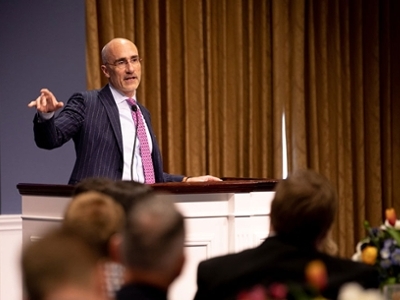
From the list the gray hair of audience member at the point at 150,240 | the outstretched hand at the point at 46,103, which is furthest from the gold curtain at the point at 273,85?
the gray hair of audience member at the point at 150,240

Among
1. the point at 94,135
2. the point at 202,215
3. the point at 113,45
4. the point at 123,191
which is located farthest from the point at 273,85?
the point at 123,191

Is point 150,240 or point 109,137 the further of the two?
point 109,137

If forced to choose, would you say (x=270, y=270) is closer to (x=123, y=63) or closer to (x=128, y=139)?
(x=128, y=139)

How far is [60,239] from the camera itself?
1402 mm

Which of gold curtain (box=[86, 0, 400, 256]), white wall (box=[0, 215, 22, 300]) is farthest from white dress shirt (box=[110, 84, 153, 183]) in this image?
white wall (box=[0, 215, 22, 300])

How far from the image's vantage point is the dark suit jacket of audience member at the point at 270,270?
7.38ft

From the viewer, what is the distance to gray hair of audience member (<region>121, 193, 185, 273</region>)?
1834 millimetres

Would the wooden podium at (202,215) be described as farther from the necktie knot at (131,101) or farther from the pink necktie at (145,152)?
the necktie knot at (131,101)

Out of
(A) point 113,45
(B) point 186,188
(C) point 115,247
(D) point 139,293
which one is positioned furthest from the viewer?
(A) point 113,45

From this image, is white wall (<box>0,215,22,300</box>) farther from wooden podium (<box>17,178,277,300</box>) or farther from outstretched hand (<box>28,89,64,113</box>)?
outstretched hand (<box>28,89,64,113</box>)

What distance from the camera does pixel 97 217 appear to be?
7.30ft

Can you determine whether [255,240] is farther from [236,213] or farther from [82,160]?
[82,160]

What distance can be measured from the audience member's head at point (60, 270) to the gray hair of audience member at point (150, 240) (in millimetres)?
408

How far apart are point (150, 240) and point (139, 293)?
4.8 inches
